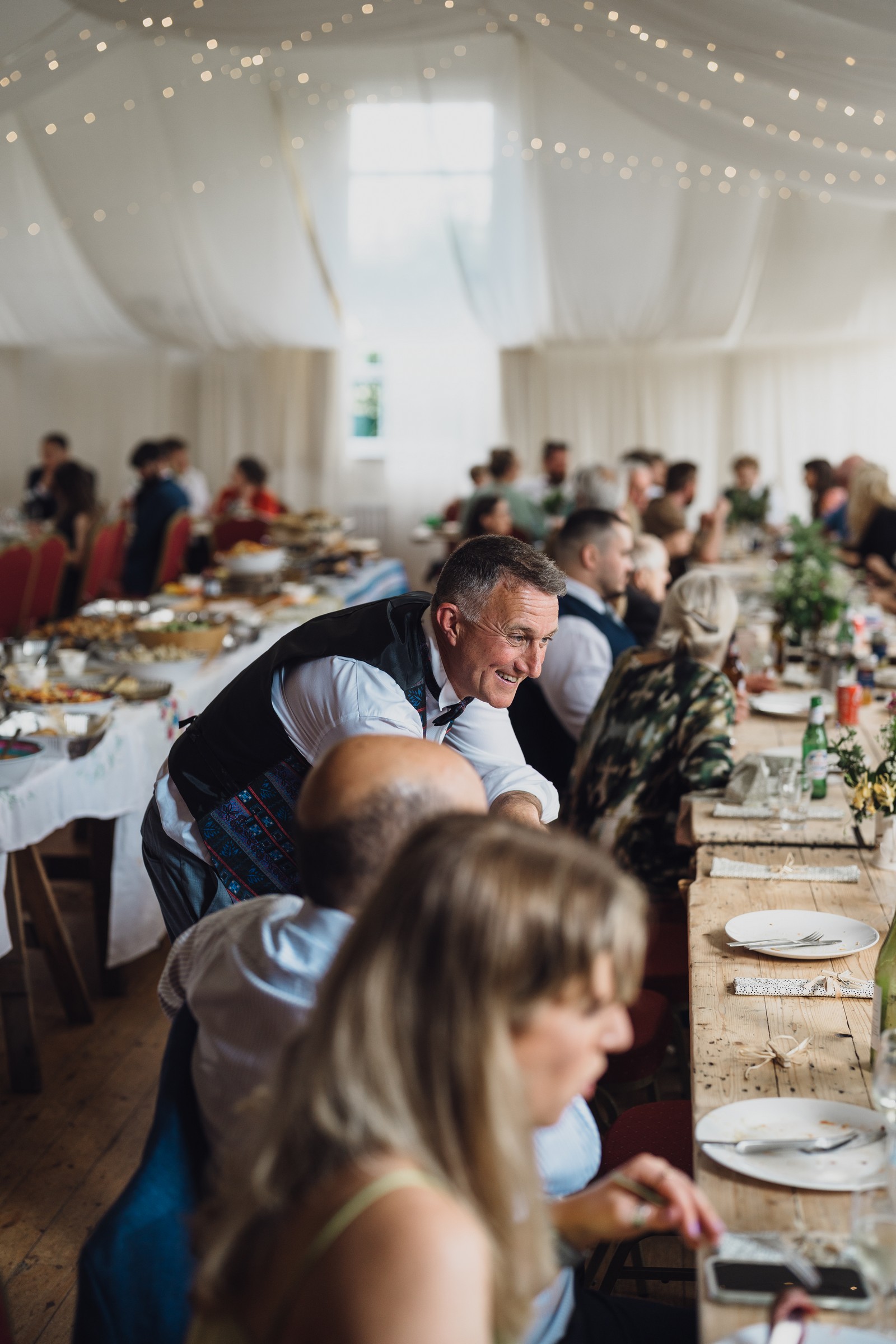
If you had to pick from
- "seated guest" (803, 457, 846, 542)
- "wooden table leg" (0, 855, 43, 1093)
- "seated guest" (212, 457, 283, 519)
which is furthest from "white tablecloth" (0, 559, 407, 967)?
"seated guest" (803, 457, 846, 542)

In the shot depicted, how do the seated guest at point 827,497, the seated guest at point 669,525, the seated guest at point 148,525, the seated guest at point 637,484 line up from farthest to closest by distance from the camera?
the seated guest at point 827,497
the seated guest at point 637,484
the seated guest at point 148,525
the seated guest at point 669,525

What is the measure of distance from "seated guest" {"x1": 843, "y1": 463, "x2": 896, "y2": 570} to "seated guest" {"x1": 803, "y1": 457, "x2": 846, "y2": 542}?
1655mm

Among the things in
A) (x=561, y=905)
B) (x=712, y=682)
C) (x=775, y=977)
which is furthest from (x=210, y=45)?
(x=561, y=905)

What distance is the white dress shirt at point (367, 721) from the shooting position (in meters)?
2.01

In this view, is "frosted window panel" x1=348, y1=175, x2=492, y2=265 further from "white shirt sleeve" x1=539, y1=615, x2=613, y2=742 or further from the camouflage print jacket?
the camouflage print jacket

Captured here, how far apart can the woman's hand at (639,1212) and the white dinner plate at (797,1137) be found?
7.8 inches

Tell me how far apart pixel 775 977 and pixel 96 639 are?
10.9 ft

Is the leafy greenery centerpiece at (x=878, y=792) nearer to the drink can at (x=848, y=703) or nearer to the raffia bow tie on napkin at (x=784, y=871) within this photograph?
the raffia bow tie on napkin at (x=784, y=871)

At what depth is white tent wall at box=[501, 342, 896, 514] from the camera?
1323cm

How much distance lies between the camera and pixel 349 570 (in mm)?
7324

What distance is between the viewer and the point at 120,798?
3453 millimetres

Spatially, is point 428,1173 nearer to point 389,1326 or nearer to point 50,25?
point 389,1326

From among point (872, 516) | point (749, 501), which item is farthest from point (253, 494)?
point (872, 516)

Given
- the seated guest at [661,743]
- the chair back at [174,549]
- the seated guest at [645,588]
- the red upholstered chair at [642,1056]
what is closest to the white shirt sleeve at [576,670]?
the seated guest at [661,743]
